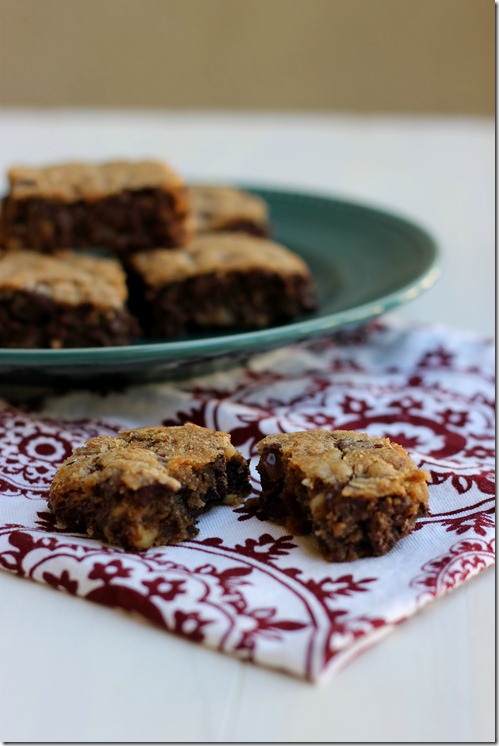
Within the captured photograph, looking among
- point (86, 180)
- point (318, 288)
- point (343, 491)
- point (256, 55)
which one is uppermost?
point (86, 180)

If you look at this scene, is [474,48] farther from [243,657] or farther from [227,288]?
[243,657]

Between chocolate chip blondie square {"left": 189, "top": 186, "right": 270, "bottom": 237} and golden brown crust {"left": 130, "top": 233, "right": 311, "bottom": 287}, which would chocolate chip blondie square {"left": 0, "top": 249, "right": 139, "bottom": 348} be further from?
chocolate chip blondie square {"left": 189, "top": 186, "right": 270, "bottom": 237}

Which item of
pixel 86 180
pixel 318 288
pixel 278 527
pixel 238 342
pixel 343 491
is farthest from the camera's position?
pixel 318 288

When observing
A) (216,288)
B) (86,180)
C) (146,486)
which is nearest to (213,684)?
(146,486)

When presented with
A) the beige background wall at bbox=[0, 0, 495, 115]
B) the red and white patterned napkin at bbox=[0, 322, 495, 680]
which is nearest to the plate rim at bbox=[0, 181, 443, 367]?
the red and white patterned napkin at bbox=[0, 322, 495, 680]

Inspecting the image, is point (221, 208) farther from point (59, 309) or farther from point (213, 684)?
point (213, 684)
